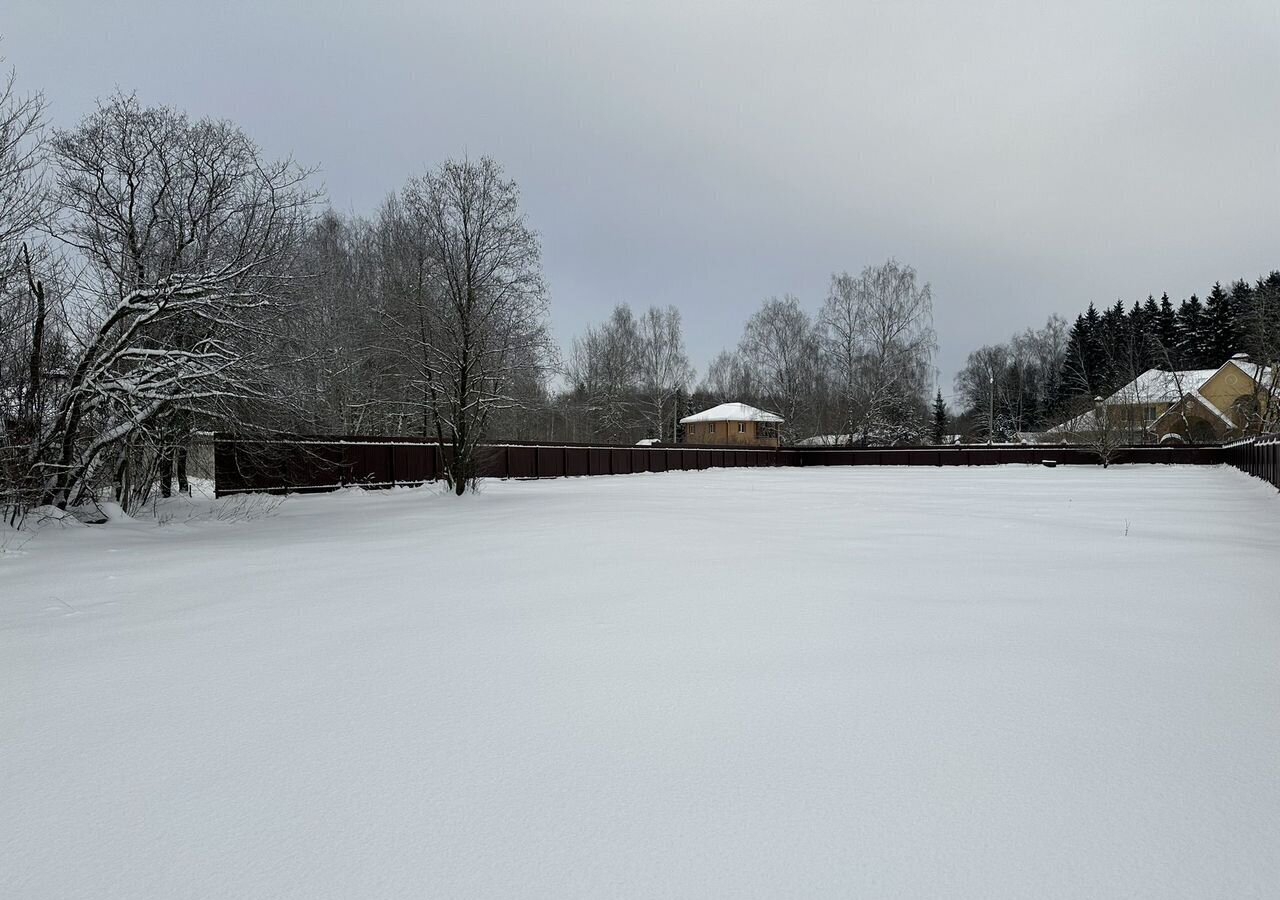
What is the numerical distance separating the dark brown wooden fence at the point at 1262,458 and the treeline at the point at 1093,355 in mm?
22018

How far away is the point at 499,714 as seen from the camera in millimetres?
2641

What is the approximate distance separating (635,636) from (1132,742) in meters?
2.11

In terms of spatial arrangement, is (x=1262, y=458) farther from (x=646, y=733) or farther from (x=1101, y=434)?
(x=646, y=733)

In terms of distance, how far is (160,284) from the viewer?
26.7 ft

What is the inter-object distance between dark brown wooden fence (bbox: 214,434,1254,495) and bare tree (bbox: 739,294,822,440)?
24.5ft

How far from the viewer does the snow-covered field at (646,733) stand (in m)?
1.72

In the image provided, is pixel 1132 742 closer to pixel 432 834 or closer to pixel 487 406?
pixel 432 834

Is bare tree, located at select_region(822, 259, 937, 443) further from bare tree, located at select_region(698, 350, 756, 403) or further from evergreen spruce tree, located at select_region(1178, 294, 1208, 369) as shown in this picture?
evergreen spruce tree, located at select_region(1178, 294, 1208, 369)

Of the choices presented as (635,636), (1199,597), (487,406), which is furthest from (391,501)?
(1199,597)

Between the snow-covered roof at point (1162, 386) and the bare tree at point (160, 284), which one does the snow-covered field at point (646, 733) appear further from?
the snow-covered roof at point (1162, 386)

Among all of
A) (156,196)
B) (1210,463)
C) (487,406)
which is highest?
(156,196)

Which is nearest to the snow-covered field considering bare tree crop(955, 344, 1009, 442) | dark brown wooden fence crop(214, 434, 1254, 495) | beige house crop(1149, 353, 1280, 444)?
dark brown wooden fence crop(214, 434, 1254, 495)

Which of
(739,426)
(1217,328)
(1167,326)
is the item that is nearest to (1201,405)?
(1217,328)

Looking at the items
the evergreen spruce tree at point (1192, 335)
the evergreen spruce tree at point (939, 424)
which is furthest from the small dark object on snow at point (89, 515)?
the evergreen spruce tree at point (1192, 335)
